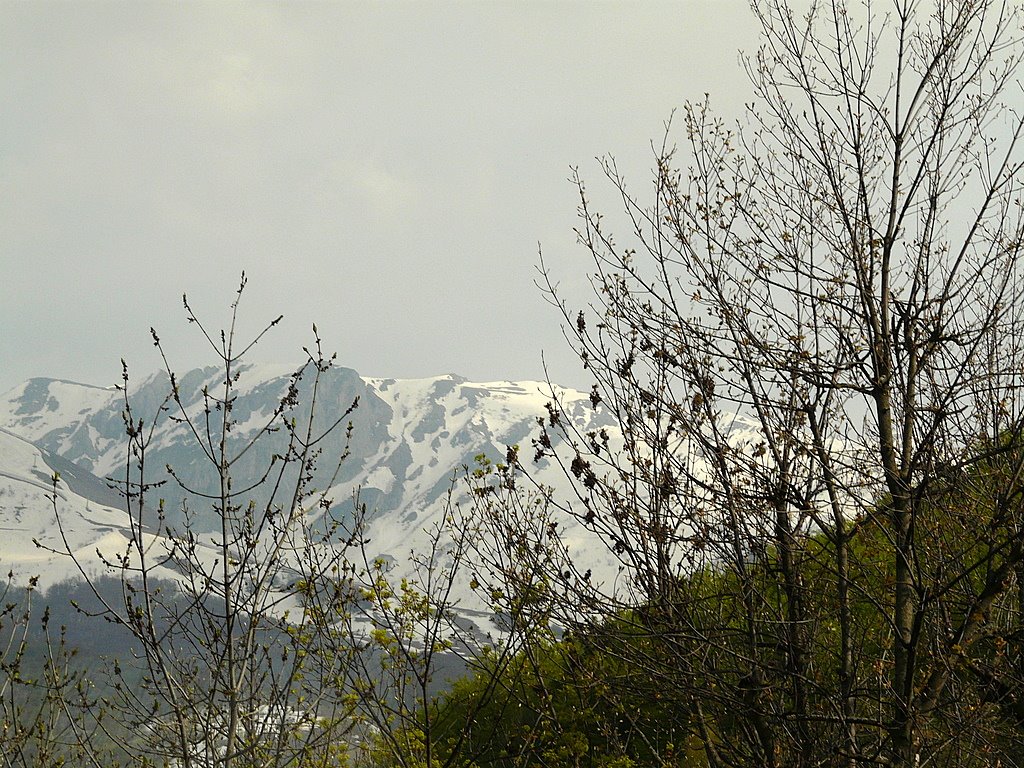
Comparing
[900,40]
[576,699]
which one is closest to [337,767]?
[576,699]

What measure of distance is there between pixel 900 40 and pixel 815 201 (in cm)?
113

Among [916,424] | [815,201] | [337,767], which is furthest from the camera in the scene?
[337,767]

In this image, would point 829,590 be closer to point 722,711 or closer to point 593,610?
point 722,711

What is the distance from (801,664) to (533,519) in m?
1.93

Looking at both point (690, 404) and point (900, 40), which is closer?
point (690, 404)

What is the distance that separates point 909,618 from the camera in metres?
4.94

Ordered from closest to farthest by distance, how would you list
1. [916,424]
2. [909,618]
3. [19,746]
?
[909,618]
[916,424]
[19,746]

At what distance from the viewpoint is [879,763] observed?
4531 millimetres

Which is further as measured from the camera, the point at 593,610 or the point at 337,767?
the point at 337,767

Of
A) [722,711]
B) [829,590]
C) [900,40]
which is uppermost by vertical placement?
[900,40]

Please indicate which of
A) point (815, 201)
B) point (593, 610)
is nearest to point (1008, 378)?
point (815, 201)

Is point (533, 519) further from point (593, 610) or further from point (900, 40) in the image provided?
point (900, 40)

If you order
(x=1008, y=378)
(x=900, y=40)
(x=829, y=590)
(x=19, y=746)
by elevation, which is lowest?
(x=829, y=590)

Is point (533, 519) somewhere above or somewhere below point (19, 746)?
above
